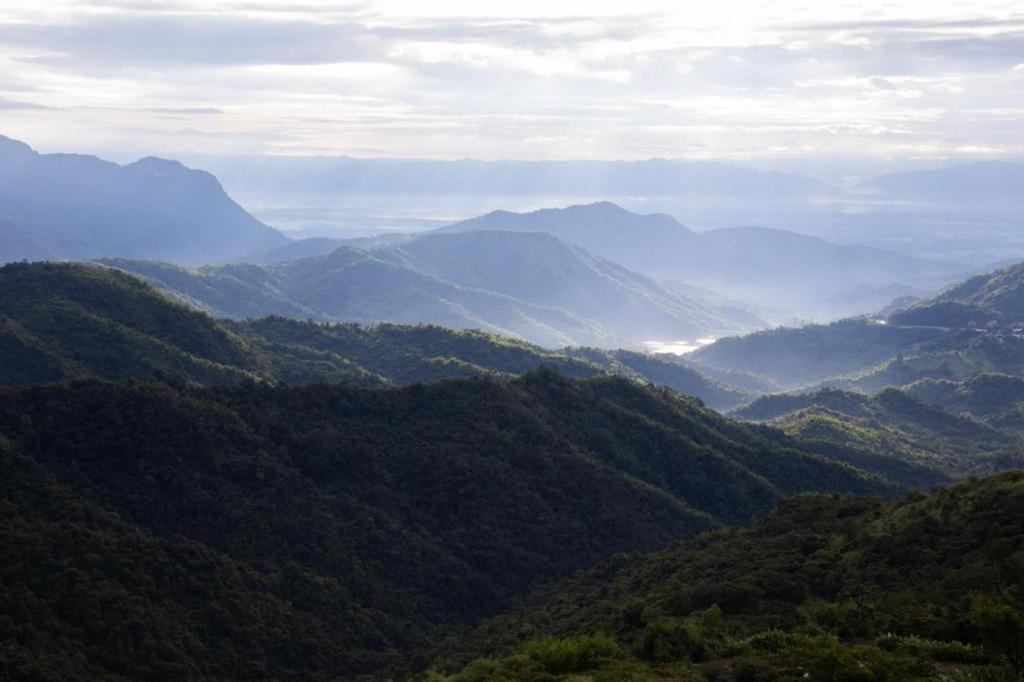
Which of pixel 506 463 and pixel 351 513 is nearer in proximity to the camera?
pixel 351 513

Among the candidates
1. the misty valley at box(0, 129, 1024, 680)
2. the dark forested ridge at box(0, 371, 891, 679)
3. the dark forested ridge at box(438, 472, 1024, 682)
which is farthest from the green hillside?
the dark forested ridge at box(438, 472, 1024, 682)

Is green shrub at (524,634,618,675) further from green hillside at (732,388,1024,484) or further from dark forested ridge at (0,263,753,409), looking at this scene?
green hillside at (732,388,1024,484)

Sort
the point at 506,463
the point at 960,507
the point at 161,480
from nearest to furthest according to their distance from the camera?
1. the point at 960,507
2. the point at 161,480
3. the point at 506,463

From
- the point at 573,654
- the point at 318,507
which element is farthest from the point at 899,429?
the point at 573,654

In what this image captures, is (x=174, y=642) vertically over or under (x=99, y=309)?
under

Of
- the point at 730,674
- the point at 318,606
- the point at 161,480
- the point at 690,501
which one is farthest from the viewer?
the point at 690,501

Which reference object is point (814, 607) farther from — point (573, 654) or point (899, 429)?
point (899, 429)

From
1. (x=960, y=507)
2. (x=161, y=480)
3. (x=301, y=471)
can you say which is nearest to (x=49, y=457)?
(x=161, y=480)

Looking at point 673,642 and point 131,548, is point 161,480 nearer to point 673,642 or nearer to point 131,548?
point 131,548
